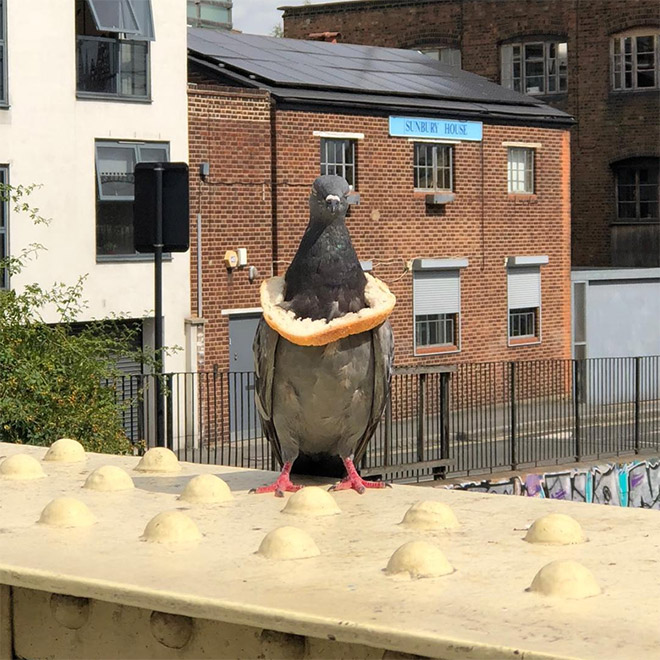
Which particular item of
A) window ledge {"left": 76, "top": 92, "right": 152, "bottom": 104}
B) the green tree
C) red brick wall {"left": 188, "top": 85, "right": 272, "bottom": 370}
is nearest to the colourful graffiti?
the green tree

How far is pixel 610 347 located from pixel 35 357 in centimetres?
2121

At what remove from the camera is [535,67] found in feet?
135

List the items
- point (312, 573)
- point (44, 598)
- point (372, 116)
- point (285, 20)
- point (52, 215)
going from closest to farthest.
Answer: point (312, 573)
point (44, 598)
point (52, 215)
point (372, 116)
point (285, 20)

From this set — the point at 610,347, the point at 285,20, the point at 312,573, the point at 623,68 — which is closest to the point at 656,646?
the point at 312,573

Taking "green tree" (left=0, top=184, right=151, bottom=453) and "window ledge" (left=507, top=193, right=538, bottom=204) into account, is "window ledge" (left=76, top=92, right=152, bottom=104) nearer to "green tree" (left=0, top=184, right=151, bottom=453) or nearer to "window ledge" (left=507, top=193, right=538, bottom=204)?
"green tree" (left=0, top=184, right=151, bottom=453)

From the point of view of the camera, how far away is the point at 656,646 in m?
4.11

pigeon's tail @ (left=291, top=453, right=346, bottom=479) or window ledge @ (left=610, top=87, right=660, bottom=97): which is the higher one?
window ledge @ (left=610, top=87, right=660, bottom=97)

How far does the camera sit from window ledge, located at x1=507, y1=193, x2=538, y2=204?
31405mm

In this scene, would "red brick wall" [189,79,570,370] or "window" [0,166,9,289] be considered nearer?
"window" [0,166,9,289]

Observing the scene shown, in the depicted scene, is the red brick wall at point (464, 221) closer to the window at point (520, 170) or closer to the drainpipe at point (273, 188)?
the drainpipe at point (273, 188)

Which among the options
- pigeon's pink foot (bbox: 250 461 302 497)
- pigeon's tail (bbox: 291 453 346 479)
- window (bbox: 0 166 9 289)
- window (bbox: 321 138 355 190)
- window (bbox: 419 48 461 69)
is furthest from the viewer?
window (bbox: 419 48 461 69)

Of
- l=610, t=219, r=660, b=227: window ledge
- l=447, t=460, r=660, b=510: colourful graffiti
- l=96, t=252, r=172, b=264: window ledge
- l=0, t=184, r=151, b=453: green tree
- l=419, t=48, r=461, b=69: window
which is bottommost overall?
l=447, t=460, r=660, b=510: colourful graffiti

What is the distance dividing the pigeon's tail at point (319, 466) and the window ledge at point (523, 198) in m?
24.3

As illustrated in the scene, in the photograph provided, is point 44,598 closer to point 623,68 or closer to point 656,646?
point 656,646
